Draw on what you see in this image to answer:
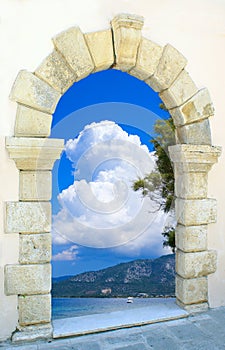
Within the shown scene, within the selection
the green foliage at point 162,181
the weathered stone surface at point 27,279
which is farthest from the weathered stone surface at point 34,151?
the green foliage at point 162,181

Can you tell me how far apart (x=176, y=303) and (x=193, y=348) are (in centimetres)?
92

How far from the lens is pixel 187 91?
3447 mm

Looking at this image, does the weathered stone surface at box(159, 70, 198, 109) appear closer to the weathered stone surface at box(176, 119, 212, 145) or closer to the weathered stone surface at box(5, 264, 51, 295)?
the weathered stone surface at box(176, 119, 212, 145)

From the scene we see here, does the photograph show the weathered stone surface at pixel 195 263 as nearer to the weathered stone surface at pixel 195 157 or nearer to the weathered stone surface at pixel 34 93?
the weathered stone surface at pixel 195 157

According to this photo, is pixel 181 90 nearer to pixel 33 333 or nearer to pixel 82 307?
pixel 33 333

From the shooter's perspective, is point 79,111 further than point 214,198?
Yes

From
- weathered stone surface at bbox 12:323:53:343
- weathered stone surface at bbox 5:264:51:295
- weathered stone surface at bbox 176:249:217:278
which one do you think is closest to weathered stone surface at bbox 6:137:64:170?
weathered stone surface at bbox 5:264:51:295

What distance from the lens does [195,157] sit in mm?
3416

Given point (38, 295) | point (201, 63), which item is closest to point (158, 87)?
point (201, 63)

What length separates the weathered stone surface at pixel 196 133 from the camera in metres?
3.47

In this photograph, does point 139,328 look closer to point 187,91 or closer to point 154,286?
point 187,91

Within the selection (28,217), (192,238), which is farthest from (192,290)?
(28,217)

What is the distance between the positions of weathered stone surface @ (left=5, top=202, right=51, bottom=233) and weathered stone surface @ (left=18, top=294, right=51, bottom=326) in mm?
608

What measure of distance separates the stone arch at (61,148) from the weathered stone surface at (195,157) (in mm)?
10
